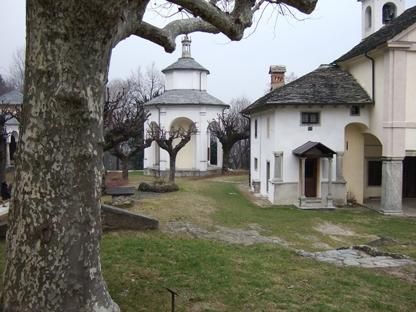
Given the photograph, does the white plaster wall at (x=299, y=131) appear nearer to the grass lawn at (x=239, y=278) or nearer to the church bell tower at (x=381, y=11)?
the church bell tower at (x=381, y=11)

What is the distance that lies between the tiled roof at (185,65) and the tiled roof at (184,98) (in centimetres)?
196

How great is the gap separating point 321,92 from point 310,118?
1.47 meters

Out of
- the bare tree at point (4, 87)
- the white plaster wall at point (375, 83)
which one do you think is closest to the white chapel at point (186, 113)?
the white plaster wall at point (375, 83)

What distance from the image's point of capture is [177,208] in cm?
1773

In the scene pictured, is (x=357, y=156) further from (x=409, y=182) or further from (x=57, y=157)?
(x=57, y=157)

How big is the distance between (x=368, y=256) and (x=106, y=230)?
243 inches

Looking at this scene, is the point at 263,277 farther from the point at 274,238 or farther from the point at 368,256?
the point at 274,238

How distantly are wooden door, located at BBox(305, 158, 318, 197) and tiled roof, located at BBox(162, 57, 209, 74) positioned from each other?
18.4m

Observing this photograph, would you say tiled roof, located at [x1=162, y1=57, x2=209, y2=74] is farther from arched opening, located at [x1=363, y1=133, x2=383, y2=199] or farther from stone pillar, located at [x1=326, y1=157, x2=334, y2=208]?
stone pillar, located at [x1=326, y1=157, x2=334, y2=208]

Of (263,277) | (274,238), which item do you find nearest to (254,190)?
(274,238)

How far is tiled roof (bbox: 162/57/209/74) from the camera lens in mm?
38906

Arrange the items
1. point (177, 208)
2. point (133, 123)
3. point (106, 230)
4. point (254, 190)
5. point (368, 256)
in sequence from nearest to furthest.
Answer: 1. point (368, 256)
2. point (106, 230)
3. point (177, 208)
4. point (133, 123)
5. point (254, 190)

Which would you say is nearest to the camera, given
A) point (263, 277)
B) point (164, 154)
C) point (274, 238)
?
point (263, 277)

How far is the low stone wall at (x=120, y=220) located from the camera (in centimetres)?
1123
